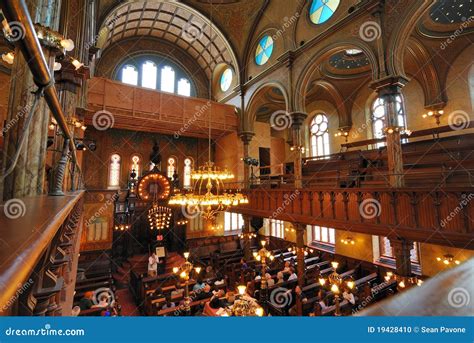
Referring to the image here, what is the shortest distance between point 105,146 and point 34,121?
13313 mm

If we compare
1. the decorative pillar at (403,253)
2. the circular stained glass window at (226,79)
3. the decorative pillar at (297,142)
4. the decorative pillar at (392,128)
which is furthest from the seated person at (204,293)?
the circular stained glass window at (226,79)

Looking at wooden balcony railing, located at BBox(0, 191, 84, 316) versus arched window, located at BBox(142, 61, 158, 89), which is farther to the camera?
arched window, located at BBox(142, 61, 158, 89)

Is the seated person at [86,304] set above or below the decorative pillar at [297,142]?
below

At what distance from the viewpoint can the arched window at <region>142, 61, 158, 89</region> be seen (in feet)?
52.0

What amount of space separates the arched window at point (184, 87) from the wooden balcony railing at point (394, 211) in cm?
1148

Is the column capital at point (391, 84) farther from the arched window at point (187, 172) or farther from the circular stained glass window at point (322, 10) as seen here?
the arched window at point (187, 172)

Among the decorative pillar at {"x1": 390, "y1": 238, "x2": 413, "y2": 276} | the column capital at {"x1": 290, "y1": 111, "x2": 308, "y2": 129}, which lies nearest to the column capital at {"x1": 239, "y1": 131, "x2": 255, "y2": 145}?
the column capital at {"x1": 290, "y1": 111, "x2": 308, "y2": 129}

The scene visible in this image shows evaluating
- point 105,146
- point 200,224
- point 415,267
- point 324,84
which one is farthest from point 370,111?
point 105,146

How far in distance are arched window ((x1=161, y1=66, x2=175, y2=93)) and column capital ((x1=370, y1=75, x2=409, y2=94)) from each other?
1320cm

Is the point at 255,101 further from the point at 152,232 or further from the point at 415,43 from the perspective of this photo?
the point at 152,232

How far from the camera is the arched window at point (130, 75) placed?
15234 millimetres

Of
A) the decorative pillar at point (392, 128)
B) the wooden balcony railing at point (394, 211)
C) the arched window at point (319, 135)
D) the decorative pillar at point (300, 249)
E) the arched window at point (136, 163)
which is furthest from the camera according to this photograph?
the arched window at point (319, 135)

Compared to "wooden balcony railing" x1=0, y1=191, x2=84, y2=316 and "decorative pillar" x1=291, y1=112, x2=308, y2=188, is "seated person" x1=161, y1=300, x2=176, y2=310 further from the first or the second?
"wooden balcony railing" x1=0, y1=191, x2=84, y2=316

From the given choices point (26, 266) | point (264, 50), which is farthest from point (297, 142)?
point (26, 266)
